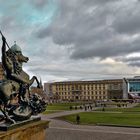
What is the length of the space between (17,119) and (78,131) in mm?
18059

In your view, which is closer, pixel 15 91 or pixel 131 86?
pixel 15 91

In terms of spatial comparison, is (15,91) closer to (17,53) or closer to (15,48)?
(17,53)

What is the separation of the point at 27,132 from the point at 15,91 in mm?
1500

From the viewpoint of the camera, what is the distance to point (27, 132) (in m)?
11.2

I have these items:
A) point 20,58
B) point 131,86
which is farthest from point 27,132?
point 131,86

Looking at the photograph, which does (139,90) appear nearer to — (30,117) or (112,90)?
(112,90)

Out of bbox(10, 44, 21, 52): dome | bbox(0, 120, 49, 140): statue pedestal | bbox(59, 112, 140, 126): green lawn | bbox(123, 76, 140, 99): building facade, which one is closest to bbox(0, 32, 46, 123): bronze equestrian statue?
bbox(10, 44, 21, 52): dome

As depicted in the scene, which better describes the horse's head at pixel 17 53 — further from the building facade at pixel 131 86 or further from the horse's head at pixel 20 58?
the building facade at pixel 131 86

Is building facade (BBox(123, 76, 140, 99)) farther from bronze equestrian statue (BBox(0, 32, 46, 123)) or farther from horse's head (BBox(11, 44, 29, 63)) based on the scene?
horse's head (BBox(11, 44, 29, 63))

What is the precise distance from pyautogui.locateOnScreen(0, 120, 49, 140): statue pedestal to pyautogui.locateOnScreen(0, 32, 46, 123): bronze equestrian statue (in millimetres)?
377

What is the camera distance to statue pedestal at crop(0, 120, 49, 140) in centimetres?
1008

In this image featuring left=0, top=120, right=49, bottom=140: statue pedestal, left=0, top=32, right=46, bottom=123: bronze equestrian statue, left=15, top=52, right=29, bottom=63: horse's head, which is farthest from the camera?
left=15, top=52, right=29, bottom=63: horse's head

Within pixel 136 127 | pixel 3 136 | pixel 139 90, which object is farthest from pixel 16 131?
pixel 139 90

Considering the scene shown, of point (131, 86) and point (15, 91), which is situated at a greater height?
point (131, 86)
